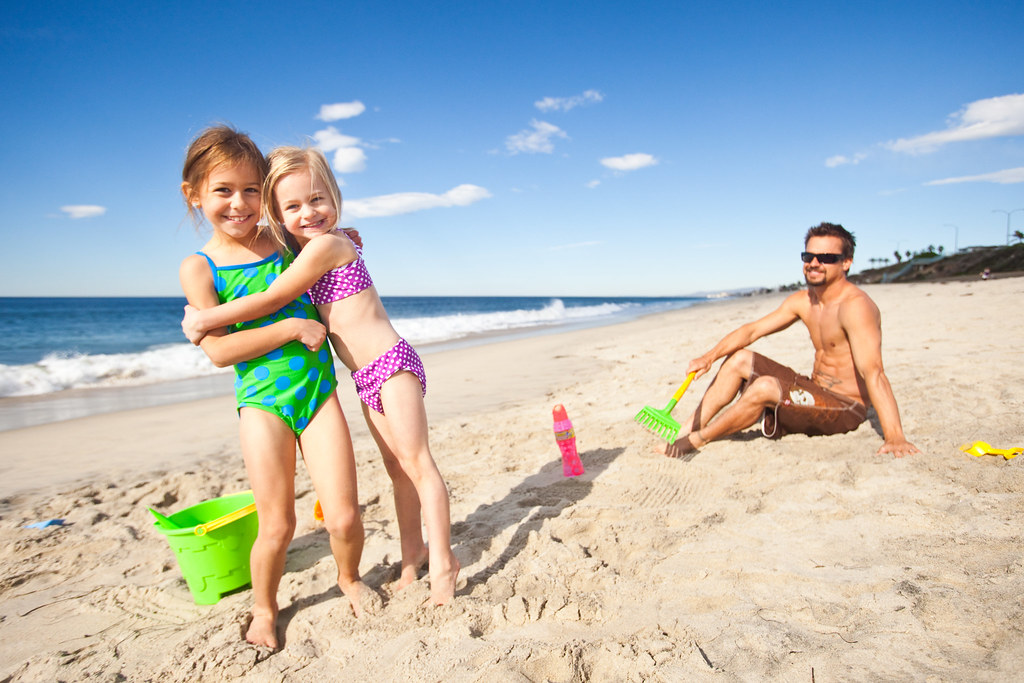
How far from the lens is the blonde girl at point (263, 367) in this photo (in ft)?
6.76

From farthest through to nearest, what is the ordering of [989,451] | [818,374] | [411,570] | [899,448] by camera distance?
[818,374], [899,448], [989,451], [411,570]

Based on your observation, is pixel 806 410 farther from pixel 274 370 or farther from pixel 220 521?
pixel 220 521

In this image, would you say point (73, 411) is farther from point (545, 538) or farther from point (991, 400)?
point (991, 400)

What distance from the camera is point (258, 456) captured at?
2061mm

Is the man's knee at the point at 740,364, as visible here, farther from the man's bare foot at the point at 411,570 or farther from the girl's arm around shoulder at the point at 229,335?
the girl's arm around shoulder at the point at 229,335

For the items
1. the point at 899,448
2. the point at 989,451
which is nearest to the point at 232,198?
the point at 899,448

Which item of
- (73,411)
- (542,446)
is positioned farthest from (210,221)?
(73,411)

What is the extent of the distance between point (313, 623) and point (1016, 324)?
29.9 feet

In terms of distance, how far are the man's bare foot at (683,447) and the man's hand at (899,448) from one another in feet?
3.49

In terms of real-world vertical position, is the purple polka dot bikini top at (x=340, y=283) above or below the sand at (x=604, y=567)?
above

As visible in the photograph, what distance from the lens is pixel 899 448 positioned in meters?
3.35

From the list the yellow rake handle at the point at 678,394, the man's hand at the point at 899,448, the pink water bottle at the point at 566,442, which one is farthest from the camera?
the yellow rake handle at the point at 678,394

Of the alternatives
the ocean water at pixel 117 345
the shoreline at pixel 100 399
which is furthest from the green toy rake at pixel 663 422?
the ocean water at pixel 117 345

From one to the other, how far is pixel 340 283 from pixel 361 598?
126cm
